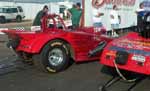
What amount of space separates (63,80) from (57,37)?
132cm

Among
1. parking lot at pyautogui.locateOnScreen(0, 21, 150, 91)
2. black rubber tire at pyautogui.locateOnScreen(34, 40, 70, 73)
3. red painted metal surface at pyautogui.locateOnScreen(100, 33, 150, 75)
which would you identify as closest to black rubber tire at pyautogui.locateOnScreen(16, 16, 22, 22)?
parking lot at pyautogui.locateOnScreen(0, 21, 150, 91)

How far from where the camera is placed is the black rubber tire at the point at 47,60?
9453mm

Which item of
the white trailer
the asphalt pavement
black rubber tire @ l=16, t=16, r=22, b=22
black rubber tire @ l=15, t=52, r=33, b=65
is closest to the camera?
the asphalt pavement

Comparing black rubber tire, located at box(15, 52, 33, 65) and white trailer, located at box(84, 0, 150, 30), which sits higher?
white trailer, located at box(84, 0, 150, 30)

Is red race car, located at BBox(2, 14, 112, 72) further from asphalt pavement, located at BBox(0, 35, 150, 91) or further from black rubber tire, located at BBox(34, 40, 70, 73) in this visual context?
asphalt pavement, located at BBox(0, 35, 150, 91)

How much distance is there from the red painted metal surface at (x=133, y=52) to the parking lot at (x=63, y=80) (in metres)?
0.54

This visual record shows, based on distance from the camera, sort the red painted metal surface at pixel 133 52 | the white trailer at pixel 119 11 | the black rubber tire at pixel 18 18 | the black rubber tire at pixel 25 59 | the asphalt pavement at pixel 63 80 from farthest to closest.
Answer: the black rubber tire at pixel 18 18, the white trailer at pixel 119 11, the black rubber tire at pixel 25 59, the asphalt pavement at pixel 63 80, the red painted metal surface at pixel 133 52

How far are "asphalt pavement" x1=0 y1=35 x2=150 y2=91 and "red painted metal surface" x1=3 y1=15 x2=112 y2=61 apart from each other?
0.54 meters

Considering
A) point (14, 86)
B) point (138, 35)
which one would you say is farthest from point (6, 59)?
point (138, 35)

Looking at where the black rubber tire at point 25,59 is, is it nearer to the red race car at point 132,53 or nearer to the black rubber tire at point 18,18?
the red race car at point 132,53

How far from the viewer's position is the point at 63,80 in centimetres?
884

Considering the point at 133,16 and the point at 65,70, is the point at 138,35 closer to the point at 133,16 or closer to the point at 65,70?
the point at 65,70

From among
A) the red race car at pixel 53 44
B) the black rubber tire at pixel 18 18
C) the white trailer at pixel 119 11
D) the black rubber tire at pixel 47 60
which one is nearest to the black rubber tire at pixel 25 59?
the red race car at pixel 53 44

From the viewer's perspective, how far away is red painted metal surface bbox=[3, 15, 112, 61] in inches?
370
